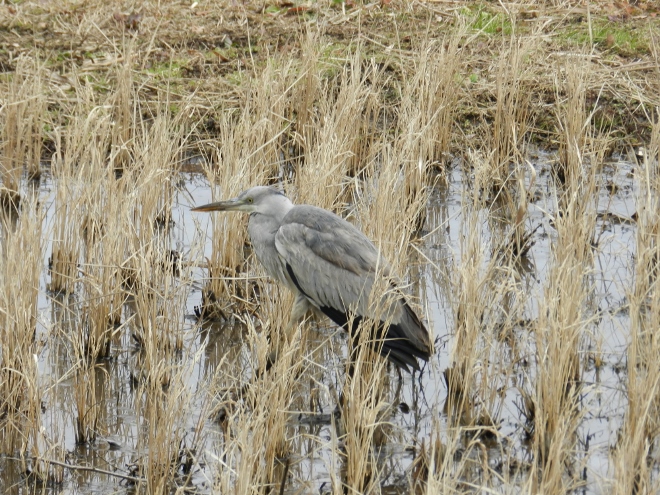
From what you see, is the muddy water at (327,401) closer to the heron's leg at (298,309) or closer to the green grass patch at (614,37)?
the heron's leg at (298,309)

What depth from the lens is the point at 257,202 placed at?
5.73 meters

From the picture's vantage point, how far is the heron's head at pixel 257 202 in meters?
5.70

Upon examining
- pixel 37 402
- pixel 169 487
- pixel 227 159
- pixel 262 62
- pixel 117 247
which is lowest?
pixel 169 487

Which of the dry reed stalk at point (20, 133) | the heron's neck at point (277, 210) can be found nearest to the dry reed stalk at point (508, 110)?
the heron's neck at point (277, 210)

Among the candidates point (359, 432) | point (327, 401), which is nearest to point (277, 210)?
point (327, 401)

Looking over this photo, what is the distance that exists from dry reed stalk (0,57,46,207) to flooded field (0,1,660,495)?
27 millimetres

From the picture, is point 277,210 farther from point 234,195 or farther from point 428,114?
point 428,114

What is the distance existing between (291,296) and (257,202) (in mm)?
573

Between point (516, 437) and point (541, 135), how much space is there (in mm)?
4722

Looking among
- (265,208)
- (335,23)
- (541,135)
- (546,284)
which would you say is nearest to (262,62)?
(335,23)

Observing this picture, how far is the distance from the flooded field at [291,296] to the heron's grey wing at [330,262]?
18 centimetres

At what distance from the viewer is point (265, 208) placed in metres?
→ 5.71

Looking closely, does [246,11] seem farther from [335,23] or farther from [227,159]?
[227,159]

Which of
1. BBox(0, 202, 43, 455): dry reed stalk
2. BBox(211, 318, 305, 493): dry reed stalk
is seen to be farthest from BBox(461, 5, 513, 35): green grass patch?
BBox(211, 318, 305, 493): dry reed stalk
